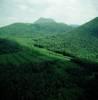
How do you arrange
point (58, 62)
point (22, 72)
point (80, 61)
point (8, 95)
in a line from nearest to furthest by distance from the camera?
1. point (8, 95)
2. point (22, 72)
3. point (58, 62)
4. point (80, 61)

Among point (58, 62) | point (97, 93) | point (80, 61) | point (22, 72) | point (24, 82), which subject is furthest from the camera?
point (80, 61)

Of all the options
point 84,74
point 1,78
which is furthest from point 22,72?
point 84,74

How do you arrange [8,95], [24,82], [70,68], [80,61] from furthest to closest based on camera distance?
[80,61] < [70,68] < [24,82] < [8,95]

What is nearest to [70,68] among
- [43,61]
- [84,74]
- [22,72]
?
[84,74]

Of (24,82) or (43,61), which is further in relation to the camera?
(43,61)

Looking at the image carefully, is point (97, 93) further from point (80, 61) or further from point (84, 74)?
point (80, 61)

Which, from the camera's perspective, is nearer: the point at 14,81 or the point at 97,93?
the point at 97,93

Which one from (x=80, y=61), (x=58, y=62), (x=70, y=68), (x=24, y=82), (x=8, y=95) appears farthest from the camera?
(x=80, y=61)

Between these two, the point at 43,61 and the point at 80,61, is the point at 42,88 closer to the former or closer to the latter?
the point at 43,61
